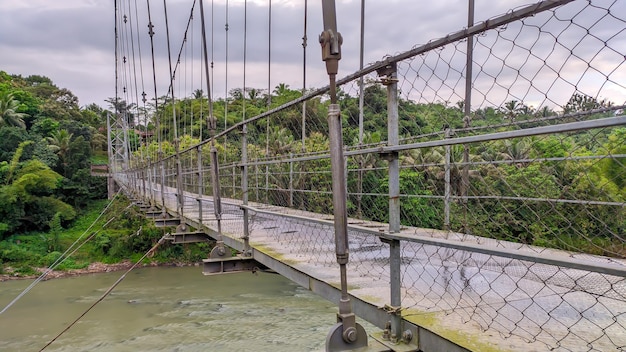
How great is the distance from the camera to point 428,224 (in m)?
3.87

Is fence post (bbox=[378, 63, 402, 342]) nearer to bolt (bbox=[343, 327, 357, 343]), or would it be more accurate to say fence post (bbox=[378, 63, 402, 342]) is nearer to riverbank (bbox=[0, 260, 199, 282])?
bolt (bbox=[343, 327, 357, 343])

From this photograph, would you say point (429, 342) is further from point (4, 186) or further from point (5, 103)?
point (5, 103)

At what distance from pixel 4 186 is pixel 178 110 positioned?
285 inches

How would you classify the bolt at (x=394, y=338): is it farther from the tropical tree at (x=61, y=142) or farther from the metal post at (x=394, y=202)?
the tropical tree at (x=61, y=142)

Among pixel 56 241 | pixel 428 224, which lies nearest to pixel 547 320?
pixel 428 224

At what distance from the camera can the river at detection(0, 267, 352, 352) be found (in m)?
8.96

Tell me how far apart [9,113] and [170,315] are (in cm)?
1608

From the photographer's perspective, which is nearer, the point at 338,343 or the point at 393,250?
the point at 338,343

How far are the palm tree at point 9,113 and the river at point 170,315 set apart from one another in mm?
10476

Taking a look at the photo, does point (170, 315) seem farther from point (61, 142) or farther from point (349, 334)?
point (61, 142)

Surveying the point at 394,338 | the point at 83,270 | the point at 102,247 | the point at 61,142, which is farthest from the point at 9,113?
the point at 394,338

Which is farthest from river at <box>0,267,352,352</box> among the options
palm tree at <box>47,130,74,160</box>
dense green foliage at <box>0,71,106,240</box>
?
palm tree at <box>47,130,74,160</box>

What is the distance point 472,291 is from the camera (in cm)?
176

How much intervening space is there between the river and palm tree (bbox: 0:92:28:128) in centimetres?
1048
